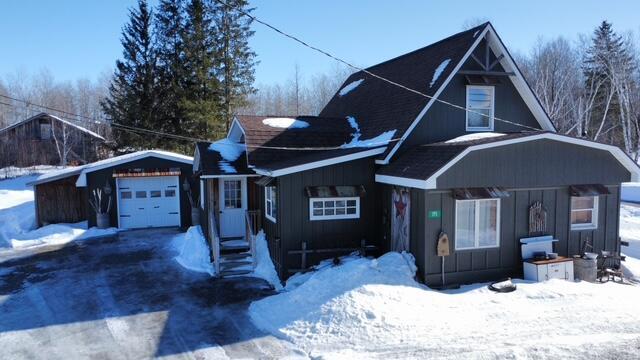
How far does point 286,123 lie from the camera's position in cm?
1617

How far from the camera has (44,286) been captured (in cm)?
1170

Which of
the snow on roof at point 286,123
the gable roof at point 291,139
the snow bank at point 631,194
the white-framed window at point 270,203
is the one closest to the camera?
the white-framed window at point 270,203

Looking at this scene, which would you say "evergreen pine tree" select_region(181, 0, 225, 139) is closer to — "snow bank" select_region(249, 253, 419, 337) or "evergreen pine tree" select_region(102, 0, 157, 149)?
"evergreen pine tree" select_region(102, 0, 157, 149)

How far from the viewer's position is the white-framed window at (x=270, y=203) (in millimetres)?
12273

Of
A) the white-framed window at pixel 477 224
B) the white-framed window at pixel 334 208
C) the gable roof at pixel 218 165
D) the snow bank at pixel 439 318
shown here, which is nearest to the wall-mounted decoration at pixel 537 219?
the white-framed window at pixel 477 224

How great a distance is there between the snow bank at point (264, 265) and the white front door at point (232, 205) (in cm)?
173

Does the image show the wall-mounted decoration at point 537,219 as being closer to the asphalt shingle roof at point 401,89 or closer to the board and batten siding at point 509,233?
the board and batten siding at point 509,233

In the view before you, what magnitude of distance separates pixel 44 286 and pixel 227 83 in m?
21.9

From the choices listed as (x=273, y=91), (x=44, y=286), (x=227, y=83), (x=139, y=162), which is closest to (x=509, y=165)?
(x=44, y=286)

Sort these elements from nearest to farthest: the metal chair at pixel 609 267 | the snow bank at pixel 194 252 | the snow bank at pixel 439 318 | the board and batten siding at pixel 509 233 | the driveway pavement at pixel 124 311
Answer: the snow bank at pixel 439 318 < the driveway pavement at pixel 124 311 < the board and batten siding at pixel 509 233 < the metal chair at pixel 609 267 < the snow bank at pixel 194 252

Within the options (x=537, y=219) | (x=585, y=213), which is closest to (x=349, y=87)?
(x=537, y=219)

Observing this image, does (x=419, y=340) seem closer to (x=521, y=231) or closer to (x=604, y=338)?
(x=604, y=338)

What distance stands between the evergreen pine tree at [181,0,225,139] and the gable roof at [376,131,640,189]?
20.1m

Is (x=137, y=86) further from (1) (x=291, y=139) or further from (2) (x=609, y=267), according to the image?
(2) (x=609, y=267)
